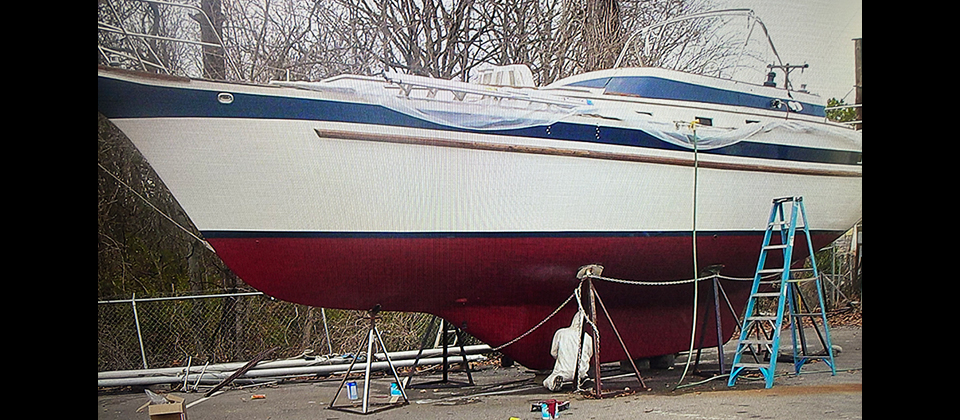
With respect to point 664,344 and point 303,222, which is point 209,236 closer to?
point 303,222

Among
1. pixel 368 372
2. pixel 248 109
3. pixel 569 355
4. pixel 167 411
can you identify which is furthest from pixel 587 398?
pixel 248 109

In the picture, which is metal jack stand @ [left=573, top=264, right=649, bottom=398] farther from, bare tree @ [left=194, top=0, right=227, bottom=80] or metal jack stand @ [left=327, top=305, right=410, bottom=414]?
bare tree @ [left=194, top=0, right=227, bottom=80]

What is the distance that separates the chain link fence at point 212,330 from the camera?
3.65 m

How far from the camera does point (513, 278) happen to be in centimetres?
319

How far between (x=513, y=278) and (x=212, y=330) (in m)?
1.45

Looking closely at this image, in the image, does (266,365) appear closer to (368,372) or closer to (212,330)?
(212,330)

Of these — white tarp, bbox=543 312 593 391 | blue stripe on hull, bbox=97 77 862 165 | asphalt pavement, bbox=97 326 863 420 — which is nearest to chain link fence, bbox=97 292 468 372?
asphalt pavement, bbox=97 326 863 420

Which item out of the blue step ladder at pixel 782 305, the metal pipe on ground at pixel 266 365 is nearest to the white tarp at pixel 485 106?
the blue step ladder at pixel 782 305

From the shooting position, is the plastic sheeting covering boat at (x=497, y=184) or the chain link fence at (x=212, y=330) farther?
the chain link fence at (x=212, y=330)

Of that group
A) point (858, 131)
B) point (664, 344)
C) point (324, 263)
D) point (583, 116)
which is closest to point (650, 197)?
point (583, 116)

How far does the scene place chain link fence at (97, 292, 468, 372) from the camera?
365 cm

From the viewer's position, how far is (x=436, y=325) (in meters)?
4.12

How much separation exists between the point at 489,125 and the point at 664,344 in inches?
50.7

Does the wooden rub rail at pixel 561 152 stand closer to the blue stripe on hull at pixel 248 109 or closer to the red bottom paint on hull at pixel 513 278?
the blue stripe on hull at pixel 248 109
